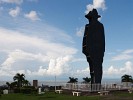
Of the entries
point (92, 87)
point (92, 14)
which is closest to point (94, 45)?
point (92, 14)

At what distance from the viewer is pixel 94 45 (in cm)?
4325

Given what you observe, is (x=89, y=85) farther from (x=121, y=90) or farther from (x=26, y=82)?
(x=26, y=82)

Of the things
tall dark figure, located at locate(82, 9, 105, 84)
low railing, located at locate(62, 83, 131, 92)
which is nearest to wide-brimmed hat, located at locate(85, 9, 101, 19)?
tall dark figure, located at locate(82, 9, 105, 84)

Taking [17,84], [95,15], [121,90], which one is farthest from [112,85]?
[17,84]

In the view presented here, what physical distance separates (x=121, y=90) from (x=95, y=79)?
13.7ft

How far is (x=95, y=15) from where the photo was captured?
4400 cm

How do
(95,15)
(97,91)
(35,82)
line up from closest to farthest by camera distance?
1. (97,91)
2. (95,15)
3. (35,82)

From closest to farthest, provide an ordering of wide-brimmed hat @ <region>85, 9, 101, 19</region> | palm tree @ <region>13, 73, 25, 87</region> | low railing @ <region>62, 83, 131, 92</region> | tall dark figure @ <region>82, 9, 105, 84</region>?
low railing @ <region>62, 83, 131, 92</region> < tall dark figure @ <region>82, 9, 105, 84</region> < wide-brimmed hat @ <region>85, 9, 101, 19</region> < palm tree @ <region>13, 73, 25, 87</region>

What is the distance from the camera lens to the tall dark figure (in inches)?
1679

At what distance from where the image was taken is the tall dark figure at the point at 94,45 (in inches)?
1679

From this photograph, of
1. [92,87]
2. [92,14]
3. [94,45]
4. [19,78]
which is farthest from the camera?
[19,78]

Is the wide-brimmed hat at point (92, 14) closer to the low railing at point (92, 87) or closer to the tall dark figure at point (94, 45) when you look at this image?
the tall dark figure at point (94, 45)

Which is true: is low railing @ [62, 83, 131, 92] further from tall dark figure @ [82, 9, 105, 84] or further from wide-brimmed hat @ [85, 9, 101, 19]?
wide-brimmed hat @ [85, 9, 101, 19]

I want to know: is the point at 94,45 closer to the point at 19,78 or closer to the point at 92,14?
the point at 92,14
